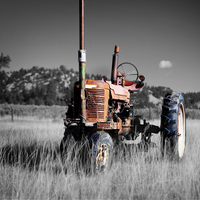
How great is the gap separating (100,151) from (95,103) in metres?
0.80

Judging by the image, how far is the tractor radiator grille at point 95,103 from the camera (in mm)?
3703

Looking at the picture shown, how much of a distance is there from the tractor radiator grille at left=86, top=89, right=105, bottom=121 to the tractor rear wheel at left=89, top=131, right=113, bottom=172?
388 mm

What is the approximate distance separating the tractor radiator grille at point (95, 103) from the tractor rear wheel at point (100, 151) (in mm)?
388

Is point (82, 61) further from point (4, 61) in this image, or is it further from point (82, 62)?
point (4, 61)

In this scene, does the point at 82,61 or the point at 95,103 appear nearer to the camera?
the point at 82,61

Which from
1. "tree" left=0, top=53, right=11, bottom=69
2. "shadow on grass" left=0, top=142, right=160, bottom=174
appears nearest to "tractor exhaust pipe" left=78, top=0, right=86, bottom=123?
"shadow on grass" left=0, top=142, right=160, bottom=174

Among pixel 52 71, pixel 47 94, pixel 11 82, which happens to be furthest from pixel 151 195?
pixel 52 71

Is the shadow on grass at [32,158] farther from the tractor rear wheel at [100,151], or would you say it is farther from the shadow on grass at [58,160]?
the tractor rear wheel at [100,151]

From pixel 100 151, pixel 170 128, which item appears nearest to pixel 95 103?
pixel 100 151

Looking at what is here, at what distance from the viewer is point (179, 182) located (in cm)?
298

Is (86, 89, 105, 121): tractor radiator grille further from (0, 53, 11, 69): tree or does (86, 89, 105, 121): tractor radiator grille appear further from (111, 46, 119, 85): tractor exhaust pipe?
(0, 53, 11, 69): tree

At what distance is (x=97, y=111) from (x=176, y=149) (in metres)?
1.62

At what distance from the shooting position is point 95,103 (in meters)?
3.70

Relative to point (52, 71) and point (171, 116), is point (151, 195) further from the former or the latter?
point (52, 71)
